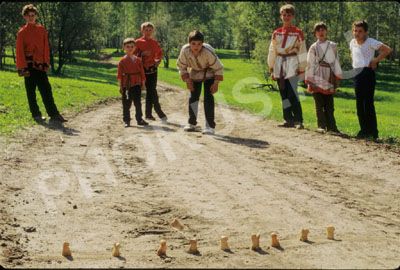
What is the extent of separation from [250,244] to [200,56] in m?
6.77

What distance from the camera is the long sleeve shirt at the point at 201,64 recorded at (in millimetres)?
11352

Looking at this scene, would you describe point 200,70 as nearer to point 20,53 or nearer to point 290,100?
point 290,100

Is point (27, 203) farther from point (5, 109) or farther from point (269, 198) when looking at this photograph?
point (5, 109)

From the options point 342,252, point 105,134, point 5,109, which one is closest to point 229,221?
point 342,252

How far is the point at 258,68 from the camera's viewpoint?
155ft

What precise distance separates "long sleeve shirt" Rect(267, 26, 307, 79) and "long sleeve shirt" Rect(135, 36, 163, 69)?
119 inches

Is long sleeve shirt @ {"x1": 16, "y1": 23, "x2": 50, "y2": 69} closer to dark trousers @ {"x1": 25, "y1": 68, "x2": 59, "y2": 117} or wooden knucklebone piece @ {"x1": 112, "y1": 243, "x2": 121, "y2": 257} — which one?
dark trousers @ {"x1": 25, "y1": 68, "x2": 59, "y2": 117}

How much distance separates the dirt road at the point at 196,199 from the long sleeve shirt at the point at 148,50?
3053 mm

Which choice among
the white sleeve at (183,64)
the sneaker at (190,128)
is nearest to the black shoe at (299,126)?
the sneaker at (190,128)

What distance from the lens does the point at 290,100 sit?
12531 millimetres

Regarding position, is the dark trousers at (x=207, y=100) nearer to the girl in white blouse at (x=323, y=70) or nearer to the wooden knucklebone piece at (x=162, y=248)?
the girl in white blouse at (x=323, y=70)

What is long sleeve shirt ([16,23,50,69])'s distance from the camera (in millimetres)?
12234

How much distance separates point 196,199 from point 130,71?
665 cm

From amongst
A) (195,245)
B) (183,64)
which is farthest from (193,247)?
(183,64)
